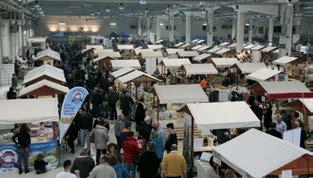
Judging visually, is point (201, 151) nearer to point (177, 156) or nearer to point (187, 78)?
point (177, 156)

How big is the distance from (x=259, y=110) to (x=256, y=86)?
136 centimetres

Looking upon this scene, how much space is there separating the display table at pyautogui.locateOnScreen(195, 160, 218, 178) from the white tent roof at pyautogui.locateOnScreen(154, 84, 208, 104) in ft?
10.4

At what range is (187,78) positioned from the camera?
2412 cm

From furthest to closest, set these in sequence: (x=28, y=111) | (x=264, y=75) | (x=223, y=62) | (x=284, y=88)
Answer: (x=223, y=62) → (x=264, y=75) → (x=284, y=88) → (x=28, y=111)

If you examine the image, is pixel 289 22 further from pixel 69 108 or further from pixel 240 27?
pixel 69 108

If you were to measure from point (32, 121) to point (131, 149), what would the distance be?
242 cm

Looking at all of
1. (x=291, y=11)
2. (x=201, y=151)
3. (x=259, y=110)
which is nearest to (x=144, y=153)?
(x=201, y=151)

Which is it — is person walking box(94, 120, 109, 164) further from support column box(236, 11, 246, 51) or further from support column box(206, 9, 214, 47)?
support column box(206, 9, 214, 47)

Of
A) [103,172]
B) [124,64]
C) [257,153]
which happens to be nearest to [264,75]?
[124,64]

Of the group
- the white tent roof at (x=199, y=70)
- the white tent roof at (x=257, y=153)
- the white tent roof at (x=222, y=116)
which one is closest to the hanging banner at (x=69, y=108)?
the white tent roof at (x=222, y=116)

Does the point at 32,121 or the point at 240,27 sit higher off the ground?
the point at 240,27

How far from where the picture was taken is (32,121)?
10.4m

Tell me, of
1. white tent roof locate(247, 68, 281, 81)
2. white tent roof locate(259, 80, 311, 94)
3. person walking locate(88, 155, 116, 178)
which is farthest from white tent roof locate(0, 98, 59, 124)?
white tent roof locate(247, 68, 281, 81)

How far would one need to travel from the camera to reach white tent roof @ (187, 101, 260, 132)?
996cm
